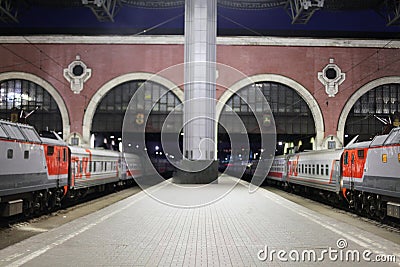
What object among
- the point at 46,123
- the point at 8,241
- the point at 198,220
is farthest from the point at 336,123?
the point at 8,241

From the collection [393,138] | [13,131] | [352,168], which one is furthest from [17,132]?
[352,168]

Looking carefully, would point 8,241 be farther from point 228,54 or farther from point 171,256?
point 228,54

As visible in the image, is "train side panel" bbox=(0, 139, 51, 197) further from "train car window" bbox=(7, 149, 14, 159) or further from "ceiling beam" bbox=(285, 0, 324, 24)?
"ceiling beam" bbox=(285, 0, 324, 24)

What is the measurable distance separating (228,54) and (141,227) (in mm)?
31191

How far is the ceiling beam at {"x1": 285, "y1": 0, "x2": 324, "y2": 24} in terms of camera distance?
3922 cm

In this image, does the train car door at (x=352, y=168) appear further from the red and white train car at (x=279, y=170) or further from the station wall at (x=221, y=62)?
the station wall at (x=221, y=62)

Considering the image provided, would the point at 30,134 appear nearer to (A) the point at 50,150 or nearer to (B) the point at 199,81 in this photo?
(A) the point at 50,150

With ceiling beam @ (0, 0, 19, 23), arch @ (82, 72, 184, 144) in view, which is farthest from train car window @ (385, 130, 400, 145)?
ceiling beam @ (0, 0, 19, 23)

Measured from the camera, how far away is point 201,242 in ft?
36.5

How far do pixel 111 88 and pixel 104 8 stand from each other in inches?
266

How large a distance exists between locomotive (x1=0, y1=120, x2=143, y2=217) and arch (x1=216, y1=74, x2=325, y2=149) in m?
16.6

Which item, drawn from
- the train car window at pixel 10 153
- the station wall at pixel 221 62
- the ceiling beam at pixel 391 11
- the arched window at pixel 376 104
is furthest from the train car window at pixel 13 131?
the ceiling beam at pixel 391 11

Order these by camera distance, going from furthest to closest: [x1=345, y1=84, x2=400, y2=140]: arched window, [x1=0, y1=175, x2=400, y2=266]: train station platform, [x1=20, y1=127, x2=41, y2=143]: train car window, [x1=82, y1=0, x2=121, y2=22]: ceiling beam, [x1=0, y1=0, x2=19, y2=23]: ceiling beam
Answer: [x1=345, y1=84, x2=400, y2=140]: arched window → [x1=0, y1=0, x2=19, y2=23]: ceiling beam → [x1=82, y1=0, x2=121, y2=22]: ceiling beam → [x1=20, y1=127, x2=41, y2=143]: train car window → [x1=0, y1=175, x2=400, y2=266]: train station platform

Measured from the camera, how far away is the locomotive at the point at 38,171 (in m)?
14.3
